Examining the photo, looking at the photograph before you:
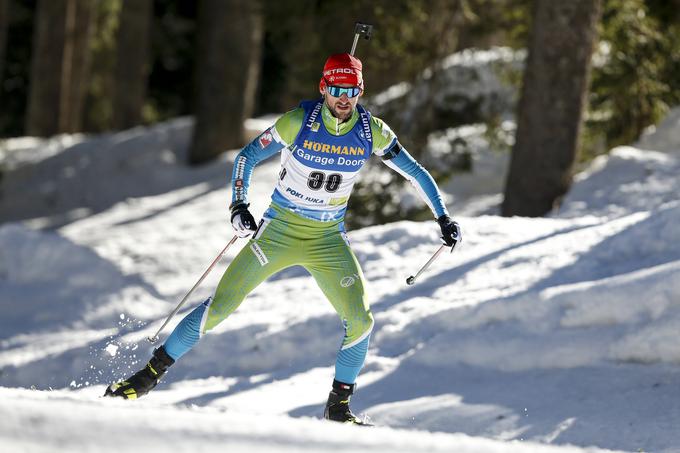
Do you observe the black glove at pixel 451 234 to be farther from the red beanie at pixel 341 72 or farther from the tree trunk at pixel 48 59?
the tree trunk at pixel 48 59

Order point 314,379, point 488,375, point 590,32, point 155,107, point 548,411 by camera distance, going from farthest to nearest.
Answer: point 155,107 → point 590,32 → point 314,379 → point 488,375 → point 548,411

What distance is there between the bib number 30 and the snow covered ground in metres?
0.99

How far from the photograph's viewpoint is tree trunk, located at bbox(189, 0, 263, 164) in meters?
18.8

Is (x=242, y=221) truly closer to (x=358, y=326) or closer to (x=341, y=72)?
(x=358, y=326)

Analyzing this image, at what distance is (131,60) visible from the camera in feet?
80.1

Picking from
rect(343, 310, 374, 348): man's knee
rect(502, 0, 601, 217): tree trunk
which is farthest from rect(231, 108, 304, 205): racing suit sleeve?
rect(502, 0, 601, 217): tree trunk

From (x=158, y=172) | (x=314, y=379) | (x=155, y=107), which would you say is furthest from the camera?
(x=155, y=107)

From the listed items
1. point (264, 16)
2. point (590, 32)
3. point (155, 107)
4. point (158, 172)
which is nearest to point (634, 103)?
point (590, 32)

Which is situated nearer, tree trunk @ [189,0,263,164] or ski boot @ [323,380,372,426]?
ski boot @ [323,380,372,426]

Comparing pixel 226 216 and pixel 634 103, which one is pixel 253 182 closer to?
pixel 226 216

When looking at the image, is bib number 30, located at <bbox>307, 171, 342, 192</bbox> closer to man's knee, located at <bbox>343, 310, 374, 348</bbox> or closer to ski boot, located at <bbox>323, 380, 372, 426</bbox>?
man's knee, located at <bbox>343, 310, 374, 348</bbox>

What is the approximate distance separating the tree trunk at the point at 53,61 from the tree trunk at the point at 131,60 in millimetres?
1643

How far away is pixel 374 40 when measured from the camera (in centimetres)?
1433

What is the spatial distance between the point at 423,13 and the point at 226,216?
4626 mm
